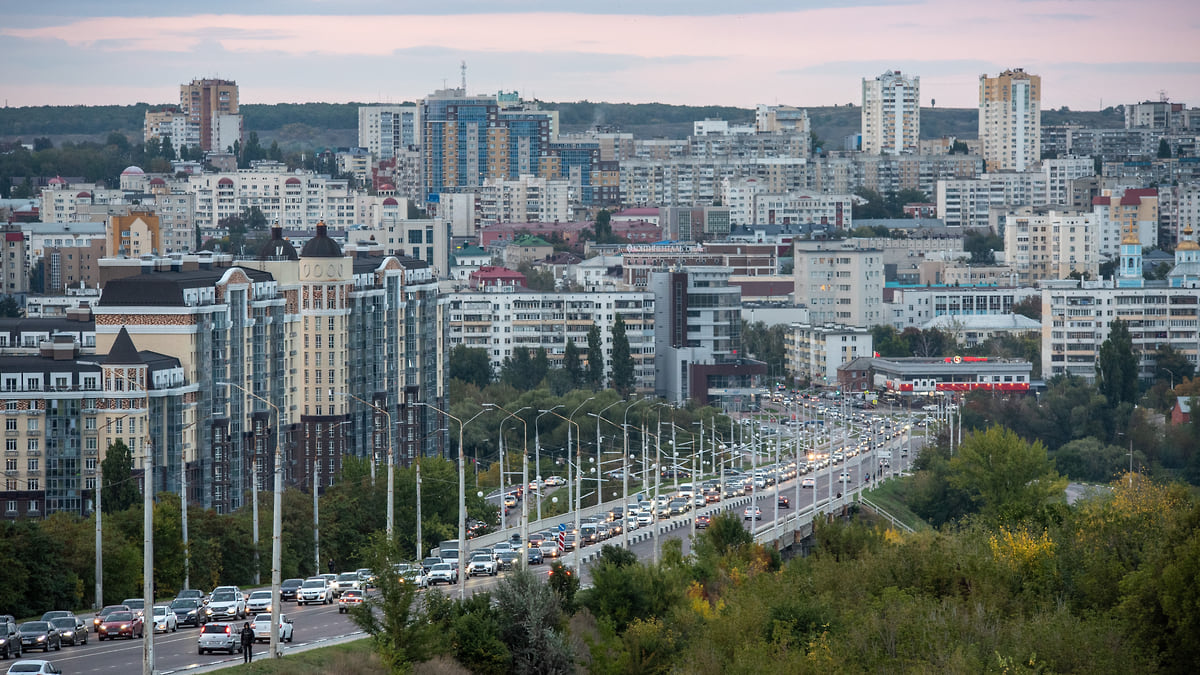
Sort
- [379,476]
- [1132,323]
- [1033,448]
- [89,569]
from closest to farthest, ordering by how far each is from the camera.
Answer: [89,569]
[379,476]
[1033,448]
[1132,323]

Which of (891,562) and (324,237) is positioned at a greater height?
(324,237)

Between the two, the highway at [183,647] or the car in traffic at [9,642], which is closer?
the highway at [183,647]

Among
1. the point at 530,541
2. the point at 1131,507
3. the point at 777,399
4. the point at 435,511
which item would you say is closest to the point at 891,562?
the point at 1131,507

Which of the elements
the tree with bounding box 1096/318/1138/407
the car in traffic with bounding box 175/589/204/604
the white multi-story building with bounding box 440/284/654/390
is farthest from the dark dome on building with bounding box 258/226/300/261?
the tree with bounding box 1096/318/1138/407

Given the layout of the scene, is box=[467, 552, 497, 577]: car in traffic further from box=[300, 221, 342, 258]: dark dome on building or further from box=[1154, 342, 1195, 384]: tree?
box=[1154, 342, 1195, 384]: tree

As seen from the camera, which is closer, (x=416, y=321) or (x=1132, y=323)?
(x=416, y=321)

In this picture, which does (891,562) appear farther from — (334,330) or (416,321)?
(416,321)

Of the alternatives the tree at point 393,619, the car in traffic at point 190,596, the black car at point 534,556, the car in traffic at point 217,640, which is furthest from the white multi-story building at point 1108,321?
the tree at point 393,619

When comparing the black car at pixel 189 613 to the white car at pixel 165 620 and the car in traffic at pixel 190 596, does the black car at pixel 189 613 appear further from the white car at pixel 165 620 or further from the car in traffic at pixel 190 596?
the car in traffic at pixel 190 596
